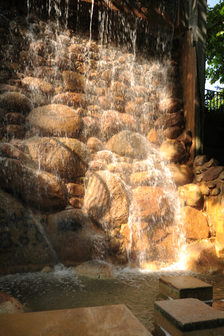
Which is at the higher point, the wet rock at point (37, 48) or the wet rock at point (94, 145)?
the wet rock at point (37, 48)

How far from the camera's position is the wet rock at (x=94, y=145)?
5.87 metres

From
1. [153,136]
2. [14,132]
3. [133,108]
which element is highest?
[133,108]

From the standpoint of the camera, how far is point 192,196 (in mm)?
5383

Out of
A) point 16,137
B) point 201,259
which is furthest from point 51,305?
point 16,137

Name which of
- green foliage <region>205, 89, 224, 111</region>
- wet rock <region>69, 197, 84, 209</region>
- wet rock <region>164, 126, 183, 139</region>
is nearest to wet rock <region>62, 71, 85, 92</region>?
wet rock <region>164, 126, 183, 139</region>

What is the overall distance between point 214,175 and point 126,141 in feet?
6.40

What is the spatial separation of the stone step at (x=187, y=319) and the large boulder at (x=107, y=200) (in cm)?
264

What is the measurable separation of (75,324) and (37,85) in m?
5.25

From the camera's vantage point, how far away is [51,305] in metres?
2.80

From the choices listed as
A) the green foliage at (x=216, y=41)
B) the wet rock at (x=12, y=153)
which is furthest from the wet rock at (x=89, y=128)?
the green foliage at (x=216, y=41)

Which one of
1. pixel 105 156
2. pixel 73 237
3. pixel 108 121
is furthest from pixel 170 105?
pixel 73 237

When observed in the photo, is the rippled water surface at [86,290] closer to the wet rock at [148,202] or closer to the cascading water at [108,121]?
the cascading water at [108,121]

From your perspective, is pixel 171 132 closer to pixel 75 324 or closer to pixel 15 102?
pixel 15 102

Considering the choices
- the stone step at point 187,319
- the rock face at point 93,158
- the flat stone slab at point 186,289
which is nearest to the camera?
the stone step at point 187,319
